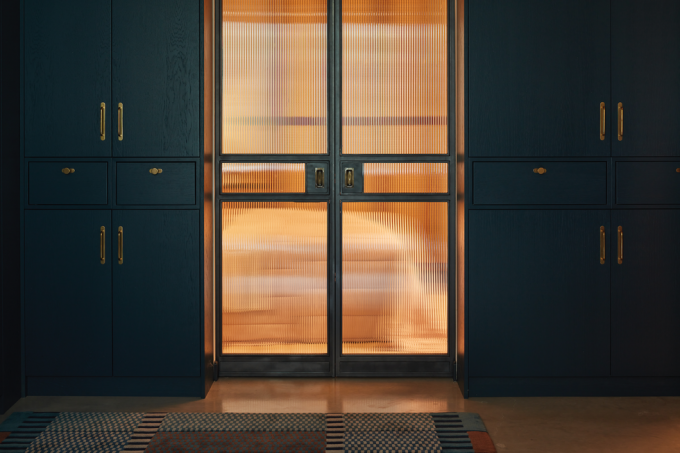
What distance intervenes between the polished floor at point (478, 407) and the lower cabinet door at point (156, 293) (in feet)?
0.67

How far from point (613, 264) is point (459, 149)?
3.09 ft

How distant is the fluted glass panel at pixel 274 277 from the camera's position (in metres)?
3.00

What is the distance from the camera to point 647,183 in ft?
8.79

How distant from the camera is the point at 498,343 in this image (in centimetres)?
273

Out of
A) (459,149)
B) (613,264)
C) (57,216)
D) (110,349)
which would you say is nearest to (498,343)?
(613,264)

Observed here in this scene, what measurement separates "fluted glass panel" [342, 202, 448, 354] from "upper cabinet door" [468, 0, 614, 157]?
Result: 534 millimetres

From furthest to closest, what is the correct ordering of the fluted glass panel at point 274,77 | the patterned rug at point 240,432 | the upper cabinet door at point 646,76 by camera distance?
the fluted glass panel at point 274,77 → the upper cabinet door at point 646,76 → the patterned rug at point 240,432

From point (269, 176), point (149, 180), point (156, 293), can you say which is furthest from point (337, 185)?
point (156, 293)

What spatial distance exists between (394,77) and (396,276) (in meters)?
1.08

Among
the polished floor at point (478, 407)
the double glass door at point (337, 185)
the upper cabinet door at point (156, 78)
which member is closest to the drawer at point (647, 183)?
the double glass door at point (337, 185)

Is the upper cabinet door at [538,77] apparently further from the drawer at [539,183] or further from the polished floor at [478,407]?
the polished floor at [478,407]

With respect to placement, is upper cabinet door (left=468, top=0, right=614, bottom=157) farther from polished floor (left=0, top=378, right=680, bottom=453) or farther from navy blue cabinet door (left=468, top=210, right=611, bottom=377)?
polished floor (left=0, top=378, right=680, bottom=453)

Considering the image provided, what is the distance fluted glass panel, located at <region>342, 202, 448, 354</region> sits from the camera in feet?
9.80

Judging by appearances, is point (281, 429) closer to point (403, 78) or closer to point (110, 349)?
point (110, 349)
